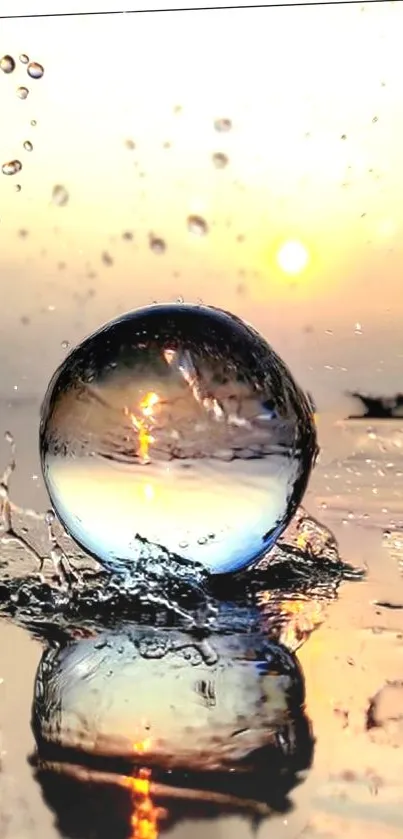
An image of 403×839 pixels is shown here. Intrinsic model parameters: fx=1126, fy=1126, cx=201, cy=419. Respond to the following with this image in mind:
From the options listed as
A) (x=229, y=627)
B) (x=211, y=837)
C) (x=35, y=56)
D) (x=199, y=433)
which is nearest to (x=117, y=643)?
(x=229, y=627)

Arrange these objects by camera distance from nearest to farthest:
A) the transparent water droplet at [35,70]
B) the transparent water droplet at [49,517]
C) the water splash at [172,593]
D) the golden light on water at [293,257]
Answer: the water splash at [172,593] → the transparent water droplet at [49,517] → the transparent water droplet at [35,70] → the golden light on water at [293,257]

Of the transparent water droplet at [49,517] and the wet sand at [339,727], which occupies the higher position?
the wet sand at [339,727]

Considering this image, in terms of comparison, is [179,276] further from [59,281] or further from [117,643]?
[117,643]

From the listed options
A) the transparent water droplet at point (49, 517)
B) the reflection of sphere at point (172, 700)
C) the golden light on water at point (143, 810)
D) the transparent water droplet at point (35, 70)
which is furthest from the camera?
the transparent water droplet at point (35, 70)

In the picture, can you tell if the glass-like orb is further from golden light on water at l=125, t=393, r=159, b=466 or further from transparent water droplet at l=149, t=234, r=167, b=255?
transparent water droplet at l=149, t=234, r=167, b=255

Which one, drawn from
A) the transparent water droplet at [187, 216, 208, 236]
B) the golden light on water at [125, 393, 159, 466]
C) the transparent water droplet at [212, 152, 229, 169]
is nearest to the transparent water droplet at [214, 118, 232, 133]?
the transparent water droplet at [212, 152, 229, 169]

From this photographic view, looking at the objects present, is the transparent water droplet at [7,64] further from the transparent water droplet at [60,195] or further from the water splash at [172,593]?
A: the water splash at [172,593]

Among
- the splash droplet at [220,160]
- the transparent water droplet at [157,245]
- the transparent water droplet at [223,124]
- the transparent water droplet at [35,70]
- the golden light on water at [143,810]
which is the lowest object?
the golden light on water at [143,810]

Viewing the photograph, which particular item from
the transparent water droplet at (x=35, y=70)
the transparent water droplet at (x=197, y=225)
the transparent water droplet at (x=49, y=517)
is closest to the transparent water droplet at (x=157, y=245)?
the transparent water droplet at (x=197, y=225)
